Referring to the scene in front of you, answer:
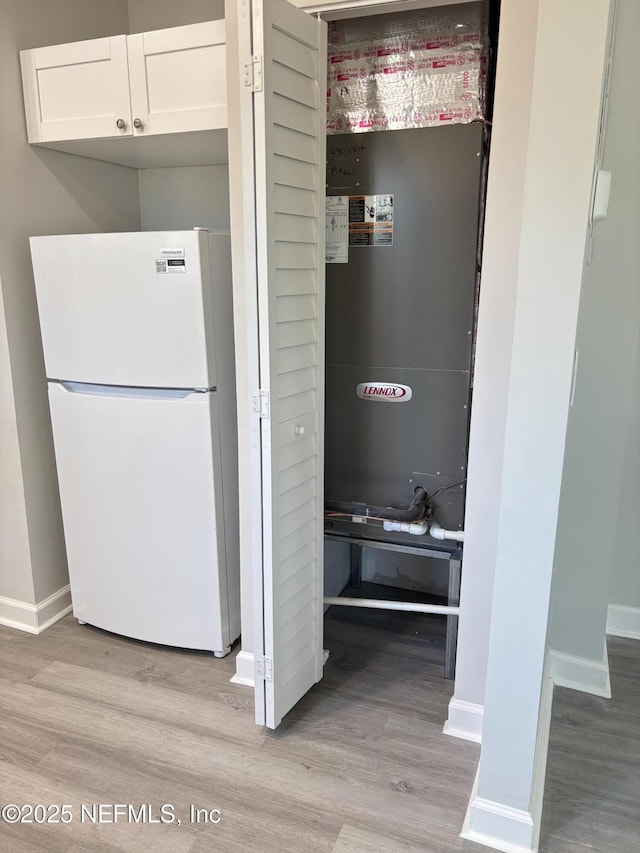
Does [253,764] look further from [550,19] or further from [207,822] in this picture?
[550,19]

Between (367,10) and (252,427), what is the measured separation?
1.22 m

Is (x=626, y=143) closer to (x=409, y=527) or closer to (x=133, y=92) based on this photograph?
(x=409, y=527)

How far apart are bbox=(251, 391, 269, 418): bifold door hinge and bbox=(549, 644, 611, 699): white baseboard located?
4.49ft

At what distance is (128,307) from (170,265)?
22 centimetres

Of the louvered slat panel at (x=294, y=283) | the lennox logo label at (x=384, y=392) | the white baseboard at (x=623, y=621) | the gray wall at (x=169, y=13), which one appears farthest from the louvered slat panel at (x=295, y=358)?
the white baseboard at (x=623, y=621)

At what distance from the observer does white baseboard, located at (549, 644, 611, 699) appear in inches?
85.8

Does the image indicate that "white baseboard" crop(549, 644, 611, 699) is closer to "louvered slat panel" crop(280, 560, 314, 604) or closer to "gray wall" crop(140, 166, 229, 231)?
"louvered slat panel" crop(280, 560, 314, 604)

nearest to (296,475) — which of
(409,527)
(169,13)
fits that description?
(409,527)

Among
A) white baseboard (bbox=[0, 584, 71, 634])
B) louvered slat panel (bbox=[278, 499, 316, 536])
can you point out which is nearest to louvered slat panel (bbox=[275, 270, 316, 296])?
louvered slat panel (bbox=[278, 499, 316, 536])

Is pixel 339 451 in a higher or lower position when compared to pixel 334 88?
lower

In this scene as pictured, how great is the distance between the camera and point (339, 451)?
7.36ft

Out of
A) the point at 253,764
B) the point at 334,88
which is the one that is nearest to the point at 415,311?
the point at 334,88

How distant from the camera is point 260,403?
173 centimetres

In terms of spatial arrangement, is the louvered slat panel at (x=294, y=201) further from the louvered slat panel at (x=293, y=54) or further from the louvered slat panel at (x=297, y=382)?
the louvered slat panel at (x=297, y=382)
